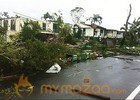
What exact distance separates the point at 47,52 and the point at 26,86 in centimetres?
348

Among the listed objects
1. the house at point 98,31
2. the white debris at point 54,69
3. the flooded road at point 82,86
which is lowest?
the flooded road at point 82,86

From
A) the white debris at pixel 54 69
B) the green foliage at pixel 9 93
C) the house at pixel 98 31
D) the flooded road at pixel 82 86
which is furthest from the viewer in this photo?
the house at pixel 98 31

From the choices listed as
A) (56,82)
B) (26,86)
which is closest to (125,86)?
(56,82)

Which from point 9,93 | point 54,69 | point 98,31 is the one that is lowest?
point 9,93

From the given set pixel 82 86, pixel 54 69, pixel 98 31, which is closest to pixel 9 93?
pixel 82 86

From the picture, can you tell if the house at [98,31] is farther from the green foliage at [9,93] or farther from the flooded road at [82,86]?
the green foliage at [9,93]

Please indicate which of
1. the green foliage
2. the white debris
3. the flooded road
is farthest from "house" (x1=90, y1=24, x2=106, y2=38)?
the green foliage

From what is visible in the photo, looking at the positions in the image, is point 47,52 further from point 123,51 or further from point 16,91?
point 123,51

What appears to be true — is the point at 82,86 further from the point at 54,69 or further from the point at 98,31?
the point at 98,31

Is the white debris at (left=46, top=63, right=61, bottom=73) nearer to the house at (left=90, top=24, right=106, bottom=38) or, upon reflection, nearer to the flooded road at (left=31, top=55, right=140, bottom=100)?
the flooded road at (left=31, top=55, right=140, bottom=100)

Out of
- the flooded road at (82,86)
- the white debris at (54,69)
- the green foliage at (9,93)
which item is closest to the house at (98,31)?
the white debris at (54,69)

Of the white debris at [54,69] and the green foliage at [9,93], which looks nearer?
the green foliage at [9,93]

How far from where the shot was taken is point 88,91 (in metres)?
8.99

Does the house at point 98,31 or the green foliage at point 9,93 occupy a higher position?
the house at point 98,31
